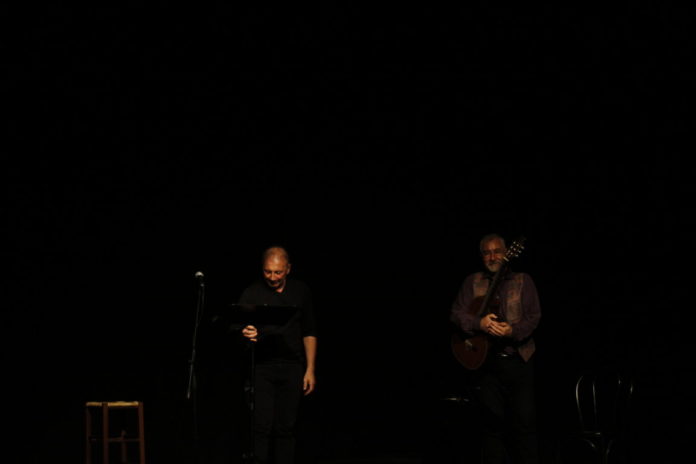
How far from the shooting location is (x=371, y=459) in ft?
18.0

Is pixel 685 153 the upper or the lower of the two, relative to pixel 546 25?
lower

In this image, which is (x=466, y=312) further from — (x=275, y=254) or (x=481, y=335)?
(x=275, y=254)

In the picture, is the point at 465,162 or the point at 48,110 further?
the point at 465,162

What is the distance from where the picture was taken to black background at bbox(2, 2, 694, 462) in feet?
18.2

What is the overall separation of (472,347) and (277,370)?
1.17 metres

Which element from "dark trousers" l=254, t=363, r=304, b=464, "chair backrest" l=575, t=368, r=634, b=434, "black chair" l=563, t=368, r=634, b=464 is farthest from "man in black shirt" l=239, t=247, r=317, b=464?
"chair backrest" l=575, t=368, r=634, b=434

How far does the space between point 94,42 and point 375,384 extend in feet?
10.2

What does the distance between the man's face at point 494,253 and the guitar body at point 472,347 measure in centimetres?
21

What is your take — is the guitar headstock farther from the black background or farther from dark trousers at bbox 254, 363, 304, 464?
dark trousers at bbox 254, 363, 304, 464

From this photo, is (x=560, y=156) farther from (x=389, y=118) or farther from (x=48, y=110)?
(x=48, y=110)

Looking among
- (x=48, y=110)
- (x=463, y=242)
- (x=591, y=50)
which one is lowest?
(x=463, y=242)

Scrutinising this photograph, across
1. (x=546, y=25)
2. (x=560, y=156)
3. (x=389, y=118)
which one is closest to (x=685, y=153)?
(x=560, y=156)

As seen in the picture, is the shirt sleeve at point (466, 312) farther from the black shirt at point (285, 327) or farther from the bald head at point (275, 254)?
the bald head at point (275, 254)

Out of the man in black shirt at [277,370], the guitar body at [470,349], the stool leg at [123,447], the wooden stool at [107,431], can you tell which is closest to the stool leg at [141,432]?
the wooden stool at [107,431]
